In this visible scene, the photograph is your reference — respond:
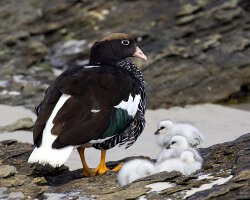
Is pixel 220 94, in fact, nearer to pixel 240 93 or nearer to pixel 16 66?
pixel 240 93

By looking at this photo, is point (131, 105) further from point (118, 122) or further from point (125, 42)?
point (125, 42)

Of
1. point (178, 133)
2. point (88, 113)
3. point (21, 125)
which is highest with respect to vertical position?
point (21, 125)

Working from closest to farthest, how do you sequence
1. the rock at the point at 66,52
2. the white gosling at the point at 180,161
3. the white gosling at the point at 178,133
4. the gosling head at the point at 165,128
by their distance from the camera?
the white gosling at the point at 180,161, the white gosling at the point at 178,133, the gosling head at the point at 165,128, the rock at the point at 66,52

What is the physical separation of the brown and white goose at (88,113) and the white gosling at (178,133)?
61 centimetres

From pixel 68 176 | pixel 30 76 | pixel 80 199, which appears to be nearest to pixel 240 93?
pixel 30 76

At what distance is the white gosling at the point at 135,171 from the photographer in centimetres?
727

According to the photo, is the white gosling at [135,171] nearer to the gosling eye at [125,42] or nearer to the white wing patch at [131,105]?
the white wing patch at [131,105]

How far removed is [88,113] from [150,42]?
8.22 m

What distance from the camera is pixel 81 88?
7961 millimetres

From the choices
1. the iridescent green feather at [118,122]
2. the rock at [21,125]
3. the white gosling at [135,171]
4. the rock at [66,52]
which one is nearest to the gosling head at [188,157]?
the white gosling at [135,171]

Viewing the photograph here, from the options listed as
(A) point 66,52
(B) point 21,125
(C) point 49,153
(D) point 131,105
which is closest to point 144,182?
(C) point 49,153

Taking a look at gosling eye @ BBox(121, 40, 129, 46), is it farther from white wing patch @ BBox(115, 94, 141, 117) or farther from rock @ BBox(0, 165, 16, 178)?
rock @ BBox(0, 165, 16, 178)

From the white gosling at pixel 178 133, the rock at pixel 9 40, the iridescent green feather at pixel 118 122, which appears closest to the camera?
the iridescent green feather at pixel 118 122

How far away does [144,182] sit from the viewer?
6824mm
